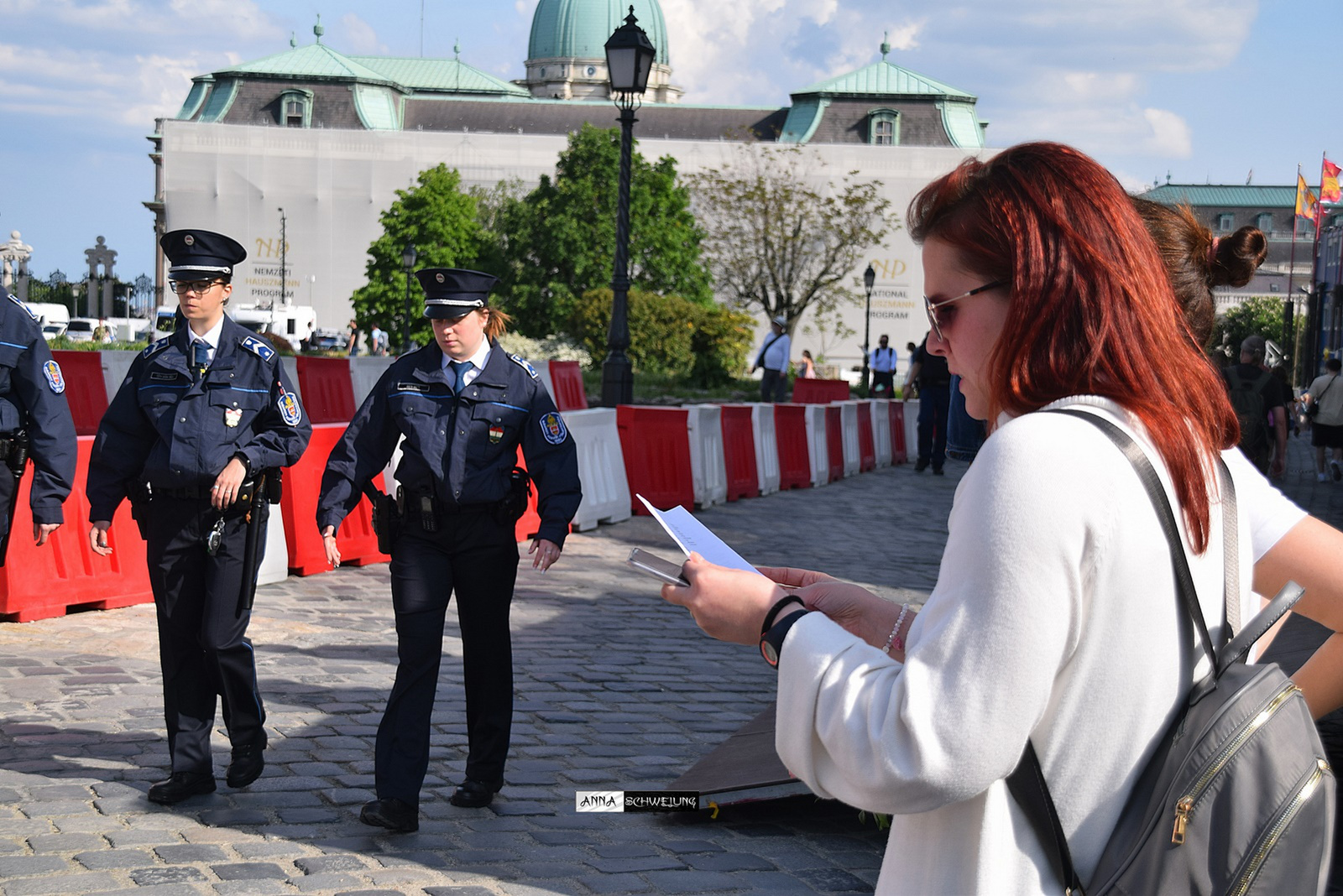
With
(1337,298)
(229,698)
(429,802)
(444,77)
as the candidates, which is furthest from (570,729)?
(444,77)

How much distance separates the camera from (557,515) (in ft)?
16.8

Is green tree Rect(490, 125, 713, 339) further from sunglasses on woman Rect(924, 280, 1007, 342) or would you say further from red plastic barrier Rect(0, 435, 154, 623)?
sunglasses on woman Rect(924, 280, 1007, 342)

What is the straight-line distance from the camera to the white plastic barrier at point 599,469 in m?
12.5

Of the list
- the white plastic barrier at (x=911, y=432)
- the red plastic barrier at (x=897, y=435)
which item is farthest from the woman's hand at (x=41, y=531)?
the white plastic barrier at (x=911, y=432)

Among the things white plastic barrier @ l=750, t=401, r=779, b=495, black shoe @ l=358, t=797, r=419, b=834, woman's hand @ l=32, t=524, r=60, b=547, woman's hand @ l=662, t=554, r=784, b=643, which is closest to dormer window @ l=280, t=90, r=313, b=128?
white plastic barrier @ l=750, t=401, r=779, b=495

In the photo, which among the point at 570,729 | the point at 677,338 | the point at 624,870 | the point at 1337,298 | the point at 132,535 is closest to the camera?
the point at 624,870

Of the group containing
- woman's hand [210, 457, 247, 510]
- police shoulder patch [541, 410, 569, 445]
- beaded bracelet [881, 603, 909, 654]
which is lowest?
woman's hand [210, 457, 247, 510]

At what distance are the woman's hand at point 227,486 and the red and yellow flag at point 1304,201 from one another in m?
59.5

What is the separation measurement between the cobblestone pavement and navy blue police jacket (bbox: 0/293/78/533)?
99 cm

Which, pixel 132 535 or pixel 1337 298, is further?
pixel 1337 298

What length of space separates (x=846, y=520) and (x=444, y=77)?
9817cm

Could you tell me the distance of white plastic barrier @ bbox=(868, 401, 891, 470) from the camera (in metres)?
22.2

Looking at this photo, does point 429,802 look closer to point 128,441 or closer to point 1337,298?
point 128,441

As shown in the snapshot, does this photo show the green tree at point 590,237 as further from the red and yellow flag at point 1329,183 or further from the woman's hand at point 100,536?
the woman's hand at point 100,536
